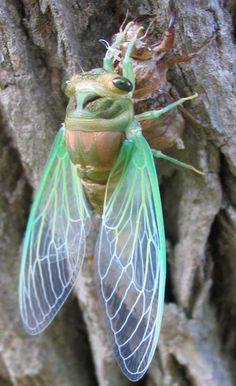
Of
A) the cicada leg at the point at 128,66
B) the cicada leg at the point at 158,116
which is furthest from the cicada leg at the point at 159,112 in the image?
the cicada leg at the point at 128,66

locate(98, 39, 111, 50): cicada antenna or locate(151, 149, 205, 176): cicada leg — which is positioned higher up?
locate(98, 39, 111, 50): cicada antenna

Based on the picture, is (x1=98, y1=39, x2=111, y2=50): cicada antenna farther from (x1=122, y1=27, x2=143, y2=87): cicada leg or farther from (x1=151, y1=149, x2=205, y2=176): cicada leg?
(x1=151, y1=149, x2=205, y2=176): cicada leg

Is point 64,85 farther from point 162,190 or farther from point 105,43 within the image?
point 162,190

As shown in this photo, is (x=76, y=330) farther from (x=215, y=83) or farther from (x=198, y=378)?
(x=215, y=83)

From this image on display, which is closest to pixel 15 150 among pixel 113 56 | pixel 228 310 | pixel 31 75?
pixel 31 75

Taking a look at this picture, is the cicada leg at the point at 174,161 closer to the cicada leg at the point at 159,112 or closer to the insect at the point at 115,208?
the insect at the point at 115,208

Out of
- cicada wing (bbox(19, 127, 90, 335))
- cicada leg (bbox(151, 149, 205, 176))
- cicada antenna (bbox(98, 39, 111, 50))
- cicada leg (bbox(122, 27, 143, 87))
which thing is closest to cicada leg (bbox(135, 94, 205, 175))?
cicada leg (bbox(151, 149, 205, 176))
